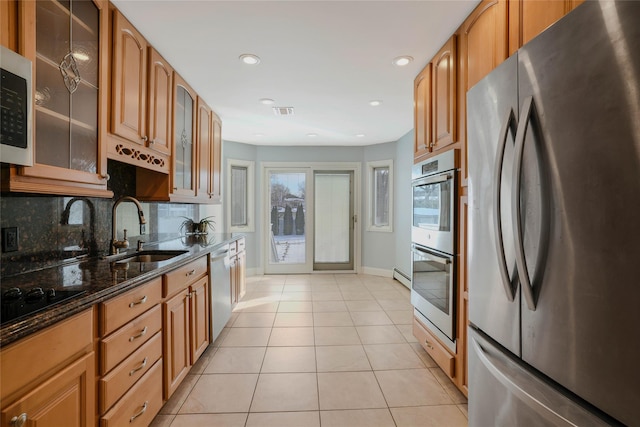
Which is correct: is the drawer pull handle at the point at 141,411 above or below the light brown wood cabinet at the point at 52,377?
below

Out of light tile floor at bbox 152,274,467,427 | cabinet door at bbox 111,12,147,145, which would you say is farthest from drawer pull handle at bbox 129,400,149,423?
cabinet door at bbox 111,12,147,145

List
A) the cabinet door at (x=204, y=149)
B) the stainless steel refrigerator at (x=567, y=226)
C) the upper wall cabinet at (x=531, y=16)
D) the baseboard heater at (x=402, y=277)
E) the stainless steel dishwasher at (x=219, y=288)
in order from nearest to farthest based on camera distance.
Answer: the stainless steel refrigerator at (x=567, y=226)
the upper wall cabinet at (x=531, y=16)
the stainless steel dishwasher at (x=219, y=288)
the cabinet door at (x=204, y=149)
the baseboard heater at (x=402, y=277)

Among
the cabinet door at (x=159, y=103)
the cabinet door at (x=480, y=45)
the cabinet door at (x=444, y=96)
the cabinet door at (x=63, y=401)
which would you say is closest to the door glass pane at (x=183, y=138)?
the cabinet door at (x=159, y=103)

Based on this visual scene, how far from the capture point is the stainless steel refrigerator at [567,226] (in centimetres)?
72

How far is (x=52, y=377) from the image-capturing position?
38.9 inches

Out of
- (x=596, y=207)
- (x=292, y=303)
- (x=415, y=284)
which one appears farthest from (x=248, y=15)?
(x=292, y=303)

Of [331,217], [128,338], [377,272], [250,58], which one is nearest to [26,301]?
[128,338]

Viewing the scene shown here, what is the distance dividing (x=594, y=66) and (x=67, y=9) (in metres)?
2.16

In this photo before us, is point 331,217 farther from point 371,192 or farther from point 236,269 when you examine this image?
point 236,269

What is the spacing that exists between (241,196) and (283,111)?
242 cm

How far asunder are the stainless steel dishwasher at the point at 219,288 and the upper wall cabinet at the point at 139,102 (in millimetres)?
925

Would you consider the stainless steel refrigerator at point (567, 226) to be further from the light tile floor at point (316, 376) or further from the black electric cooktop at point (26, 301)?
the black electric cooktop at point (26, 301)

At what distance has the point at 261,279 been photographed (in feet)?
17.7

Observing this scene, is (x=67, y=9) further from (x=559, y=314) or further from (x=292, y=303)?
(x=292, y=303)
